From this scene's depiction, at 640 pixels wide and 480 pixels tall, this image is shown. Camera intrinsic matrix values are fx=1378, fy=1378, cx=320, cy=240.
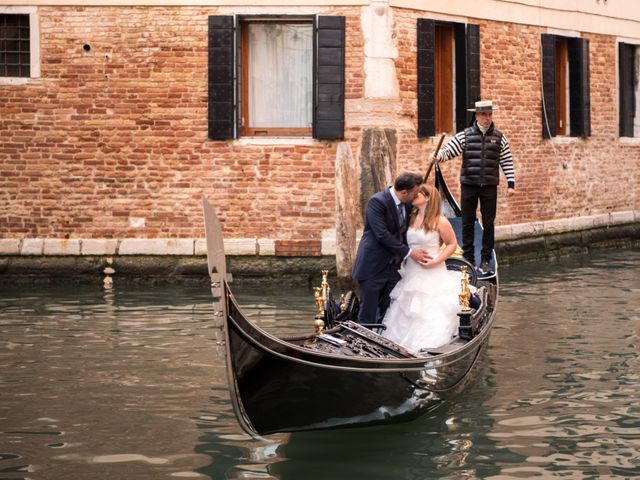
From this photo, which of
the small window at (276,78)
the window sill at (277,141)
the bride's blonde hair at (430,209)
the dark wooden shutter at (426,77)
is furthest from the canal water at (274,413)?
the dark wooden shutter at (426,77)

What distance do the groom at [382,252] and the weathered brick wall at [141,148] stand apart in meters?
4.48

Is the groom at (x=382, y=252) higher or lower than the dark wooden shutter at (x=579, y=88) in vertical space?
lower

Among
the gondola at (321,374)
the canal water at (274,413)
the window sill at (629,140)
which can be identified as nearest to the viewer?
the gondola at (321,374)

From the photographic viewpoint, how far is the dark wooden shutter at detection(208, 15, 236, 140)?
39.7 ft

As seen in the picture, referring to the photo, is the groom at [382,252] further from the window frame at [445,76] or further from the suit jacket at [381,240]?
the window frame at [445,76]

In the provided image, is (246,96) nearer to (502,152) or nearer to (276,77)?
(276,77)

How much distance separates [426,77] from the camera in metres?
12.7

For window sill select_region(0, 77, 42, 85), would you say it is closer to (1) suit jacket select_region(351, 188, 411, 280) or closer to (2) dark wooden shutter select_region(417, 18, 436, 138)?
(2) dark wooden shutter select_region(417, 18, 436, 138)

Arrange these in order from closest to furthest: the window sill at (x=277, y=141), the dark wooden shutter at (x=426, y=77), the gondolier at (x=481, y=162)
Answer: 1. the gondolier at (x=481, y=162)
2. the window sill at (x=277, y=141)
3. the dark wooden shutter at (x=426, y=77)

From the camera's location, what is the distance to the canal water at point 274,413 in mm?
5918

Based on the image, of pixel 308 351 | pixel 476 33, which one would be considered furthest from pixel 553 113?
pixel 308 351

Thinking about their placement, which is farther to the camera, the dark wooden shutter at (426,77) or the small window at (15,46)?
the dark wooden shutter at (426,77)

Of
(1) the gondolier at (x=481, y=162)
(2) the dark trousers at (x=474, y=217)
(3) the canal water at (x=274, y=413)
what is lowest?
(3) the canal water at (x=274, y=413)

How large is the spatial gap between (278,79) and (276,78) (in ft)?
0.07
